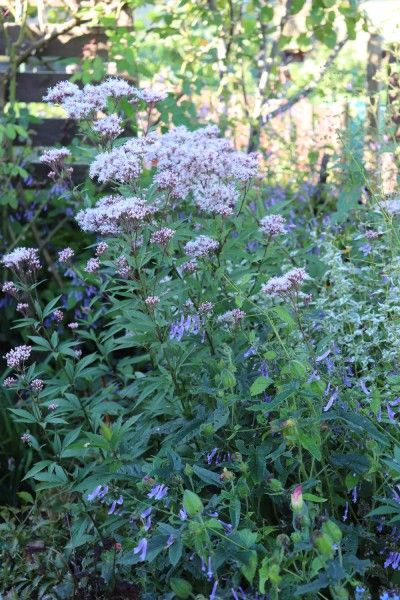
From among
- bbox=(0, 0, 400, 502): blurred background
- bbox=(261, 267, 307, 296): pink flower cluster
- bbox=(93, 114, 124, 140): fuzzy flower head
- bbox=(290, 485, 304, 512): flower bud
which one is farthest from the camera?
bbox=(0, 0, 400, 502): blurred background

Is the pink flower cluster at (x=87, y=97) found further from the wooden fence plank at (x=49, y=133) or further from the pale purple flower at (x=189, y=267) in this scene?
the wooden fence plank at (x=49, y=133)

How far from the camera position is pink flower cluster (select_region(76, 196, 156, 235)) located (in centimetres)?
232

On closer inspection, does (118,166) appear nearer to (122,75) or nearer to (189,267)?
(189,267)

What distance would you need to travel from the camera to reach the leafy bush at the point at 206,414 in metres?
2.20

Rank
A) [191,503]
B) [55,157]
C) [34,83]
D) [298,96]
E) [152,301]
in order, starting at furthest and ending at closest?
1. [298,96]
2. [34,83]
3. [55,157]
4. [152,301]
5. [191,503]

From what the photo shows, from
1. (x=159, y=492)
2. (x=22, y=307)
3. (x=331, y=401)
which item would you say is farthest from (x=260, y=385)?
(x=22, y=307)

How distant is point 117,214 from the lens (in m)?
2.31

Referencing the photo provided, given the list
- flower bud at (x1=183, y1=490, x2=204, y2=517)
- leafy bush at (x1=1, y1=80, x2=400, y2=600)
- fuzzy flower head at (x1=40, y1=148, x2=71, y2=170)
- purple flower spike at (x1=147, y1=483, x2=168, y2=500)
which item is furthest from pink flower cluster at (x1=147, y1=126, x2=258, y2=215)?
flower bud at (x1=183, y1=490, x2=204, y2=517)

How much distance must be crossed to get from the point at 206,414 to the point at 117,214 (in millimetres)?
593

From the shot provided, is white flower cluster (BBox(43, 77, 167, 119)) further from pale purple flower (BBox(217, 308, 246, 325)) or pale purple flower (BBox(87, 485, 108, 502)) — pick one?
pale purple flower (BBox(87, 485, 108, 502))

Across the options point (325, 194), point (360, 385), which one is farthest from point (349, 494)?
point (325, 194)

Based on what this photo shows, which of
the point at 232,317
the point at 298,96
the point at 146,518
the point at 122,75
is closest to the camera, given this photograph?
the point at 146,518

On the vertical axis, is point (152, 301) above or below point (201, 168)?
below

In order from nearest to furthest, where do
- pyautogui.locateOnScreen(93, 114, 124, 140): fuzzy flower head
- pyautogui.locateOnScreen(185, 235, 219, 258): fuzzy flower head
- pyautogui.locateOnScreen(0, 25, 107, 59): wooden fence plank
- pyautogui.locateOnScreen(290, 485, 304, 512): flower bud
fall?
pyautogui.locateOnScreen(290, 485, 304, 512): flower bud, pyautogui.locateOnScreen(185, 235, 219, 258): fuzzy flower head, pyautogui.locateOnScreen(93, 114, 124, 140): fuzzy flower head, pyautogui.locateOnScreen(0, 25, 107, 59): wooden fence plank
